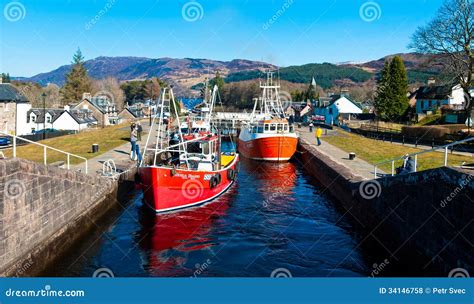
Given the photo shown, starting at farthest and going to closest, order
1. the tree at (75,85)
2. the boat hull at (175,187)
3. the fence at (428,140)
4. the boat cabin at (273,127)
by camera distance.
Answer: the tree at (75,85) → the boat cabin at (273,127) → the fence at (428,140) → the boat hull at (175,187)

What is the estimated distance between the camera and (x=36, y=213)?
14.3 metres

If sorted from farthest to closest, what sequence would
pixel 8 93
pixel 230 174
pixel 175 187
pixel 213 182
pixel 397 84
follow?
pixel 397 84
pixel 8 93
pixel 230 174
pixel 213 182
pixel 175 187

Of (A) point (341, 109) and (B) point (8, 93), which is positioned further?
(A) point (341, 109)

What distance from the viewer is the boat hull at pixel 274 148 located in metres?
43.1

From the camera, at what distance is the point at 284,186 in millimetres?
31062

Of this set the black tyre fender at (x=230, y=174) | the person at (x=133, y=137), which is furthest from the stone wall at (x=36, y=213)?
the black tyre fender at (x=230, y=174)

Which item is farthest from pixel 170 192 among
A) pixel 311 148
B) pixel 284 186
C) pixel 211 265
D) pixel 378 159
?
pixel 311 148

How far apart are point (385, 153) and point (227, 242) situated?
19.9 metres

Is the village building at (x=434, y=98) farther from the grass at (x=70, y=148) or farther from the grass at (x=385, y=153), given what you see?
the grass at (x=70, y=148)

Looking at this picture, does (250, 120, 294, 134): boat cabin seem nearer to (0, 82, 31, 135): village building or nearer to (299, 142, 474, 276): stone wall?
(299, 142, 474, 276): stone wall

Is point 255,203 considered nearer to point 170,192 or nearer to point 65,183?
point 170,192

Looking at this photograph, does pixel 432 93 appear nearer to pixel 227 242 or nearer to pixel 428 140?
pixel 428 140

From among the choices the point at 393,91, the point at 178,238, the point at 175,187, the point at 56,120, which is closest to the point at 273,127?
the point at 175,187

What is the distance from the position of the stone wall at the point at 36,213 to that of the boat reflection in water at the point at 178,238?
9.59 ft
